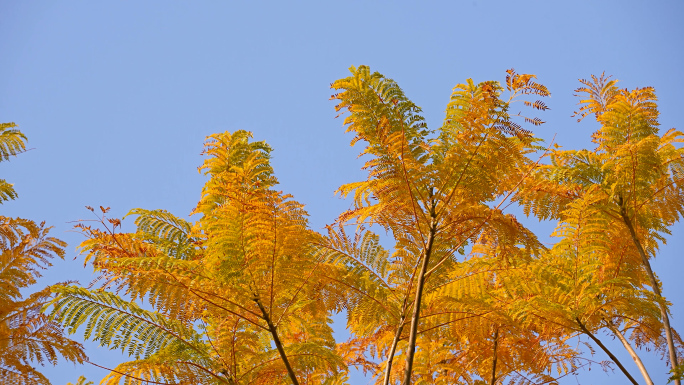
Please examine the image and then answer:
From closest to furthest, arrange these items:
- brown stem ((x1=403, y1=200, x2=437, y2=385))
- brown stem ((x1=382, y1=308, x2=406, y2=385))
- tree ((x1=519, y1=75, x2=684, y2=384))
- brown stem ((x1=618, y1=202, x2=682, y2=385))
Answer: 1. brown stem ((x1=403, y1=200, x2=437, y2=385))
2. brown stem ((x1=382, y1=308, x2=406, y2=385))
3. brown stem ((x1=618, y1=202, x2=682, y2=385))
4. tree ((x1=519, y1=75, x2=684, y2=384))

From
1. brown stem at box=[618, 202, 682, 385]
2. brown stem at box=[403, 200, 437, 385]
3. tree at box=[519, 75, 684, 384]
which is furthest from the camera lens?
tree at box=[519, 75, 684, 384]

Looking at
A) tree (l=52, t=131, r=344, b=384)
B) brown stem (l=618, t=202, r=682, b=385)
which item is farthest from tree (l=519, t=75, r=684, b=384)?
tree (l=52, t=131, r=344, b=384)

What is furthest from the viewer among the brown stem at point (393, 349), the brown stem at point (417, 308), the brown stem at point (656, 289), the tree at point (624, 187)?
the tree at point (624, 187)

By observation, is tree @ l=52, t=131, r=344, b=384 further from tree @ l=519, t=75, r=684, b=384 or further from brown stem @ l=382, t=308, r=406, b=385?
tree @ l=519, t=75, r=684, b=384

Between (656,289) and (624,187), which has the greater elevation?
(624,187)

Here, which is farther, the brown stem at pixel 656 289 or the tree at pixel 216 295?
the brown stem at pixel 656 289

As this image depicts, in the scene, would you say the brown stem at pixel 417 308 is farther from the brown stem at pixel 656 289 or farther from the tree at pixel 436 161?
the brown stem at pixel 656 289

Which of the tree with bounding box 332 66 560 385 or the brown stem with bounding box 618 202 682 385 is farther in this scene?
the brown stem with bounding box 618 202 682 385

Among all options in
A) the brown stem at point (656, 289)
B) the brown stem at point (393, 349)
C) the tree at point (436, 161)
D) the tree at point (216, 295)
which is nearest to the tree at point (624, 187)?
the brown stem at point (656, 289)

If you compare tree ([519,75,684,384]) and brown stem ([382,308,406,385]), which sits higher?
tree ([519,75,684,384])

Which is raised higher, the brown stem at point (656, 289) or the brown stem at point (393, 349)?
the brown stem at point (656, 289)

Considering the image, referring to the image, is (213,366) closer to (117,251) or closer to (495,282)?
(117,251)

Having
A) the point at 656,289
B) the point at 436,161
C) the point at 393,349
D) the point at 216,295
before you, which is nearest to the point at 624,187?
the point at 656,289

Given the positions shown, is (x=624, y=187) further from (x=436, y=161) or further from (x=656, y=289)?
(x=436, y=161)
